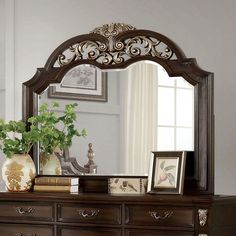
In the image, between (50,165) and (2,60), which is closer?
(50,165)

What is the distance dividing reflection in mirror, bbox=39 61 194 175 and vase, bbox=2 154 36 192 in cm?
26

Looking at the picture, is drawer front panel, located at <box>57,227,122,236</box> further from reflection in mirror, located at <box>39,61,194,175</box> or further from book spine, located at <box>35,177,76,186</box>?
reflection in mirror, located at <box>39,61,194,175</box>

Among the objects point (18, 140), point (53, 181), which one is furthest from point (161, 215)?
point (18, 140)

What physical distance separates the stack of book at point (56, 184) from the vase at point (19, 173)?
0.17ft

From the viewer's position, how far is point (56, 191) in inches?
157

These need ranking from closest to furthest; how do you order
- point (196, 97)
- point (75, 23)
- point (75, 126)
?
point (196, 97), point (75, 126), point (75, 23)

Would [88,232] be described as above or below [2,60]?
below

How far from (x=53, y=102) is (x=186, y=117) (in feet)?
2.73

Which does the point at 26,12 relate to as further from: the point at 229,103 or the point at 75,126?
the point at 229,103

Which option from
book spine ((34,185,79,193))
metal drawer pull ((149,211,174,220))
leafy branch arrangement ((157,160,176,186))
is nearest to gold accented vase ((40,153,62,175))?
book spine ((34,185,79,193))

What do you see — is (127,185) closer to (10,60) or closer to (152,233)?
(152,233)

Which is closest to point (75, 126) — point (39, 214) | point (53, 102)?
point (53, 102)

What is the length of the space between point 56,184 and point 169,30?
1134 mm

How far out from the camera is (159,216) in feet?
11.8
